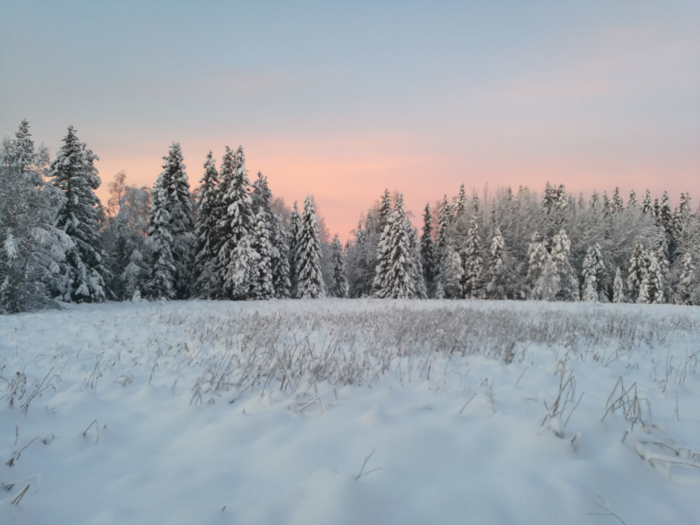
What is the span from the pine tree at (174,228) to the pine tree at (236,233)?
9.96 ft

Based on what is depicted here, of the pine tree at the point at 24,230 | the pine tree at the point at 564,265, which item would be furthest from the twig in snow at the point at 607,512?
the pine tree at the point at 564,265

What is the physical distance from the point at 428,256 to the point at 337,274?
12448 mm

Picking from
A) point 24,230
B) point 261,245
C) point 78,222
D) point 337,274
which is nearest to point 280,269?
point 261,245

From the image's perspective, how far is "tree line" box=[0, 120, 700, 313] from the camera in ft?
50.1

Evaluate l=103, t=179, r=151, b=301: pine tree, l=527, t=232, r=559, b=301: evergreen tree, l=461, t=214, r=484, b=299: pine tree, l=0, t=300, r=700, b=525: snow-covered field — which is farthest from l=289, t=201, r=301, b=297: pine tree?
l=0, t=300, r=700, b=525: snow-covered field

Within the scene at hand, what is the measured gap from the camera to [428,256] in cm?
4547

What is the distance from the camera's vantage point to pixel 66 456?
7.52 ft

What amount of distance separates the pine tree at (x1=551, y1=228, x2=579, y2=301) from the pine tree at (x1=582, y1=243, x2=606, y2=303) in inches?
50.0

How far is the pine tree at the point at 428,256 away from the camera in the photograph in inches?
1772

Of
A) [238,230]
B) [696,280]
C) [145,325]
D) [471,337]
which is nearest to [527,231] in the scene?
[696,280]

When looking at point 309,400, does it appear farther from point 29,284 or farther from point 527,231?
point 527,231

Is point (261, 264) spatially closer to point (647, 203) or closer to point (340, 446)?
point (340, 446)

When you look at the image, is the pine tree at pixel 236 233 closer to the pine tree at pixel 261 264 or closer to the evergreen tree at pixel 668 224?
the pine tree at pixel 261 264

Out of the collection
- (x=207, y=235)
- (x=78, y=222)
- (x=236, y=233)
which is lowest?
(x=207, y=235)
